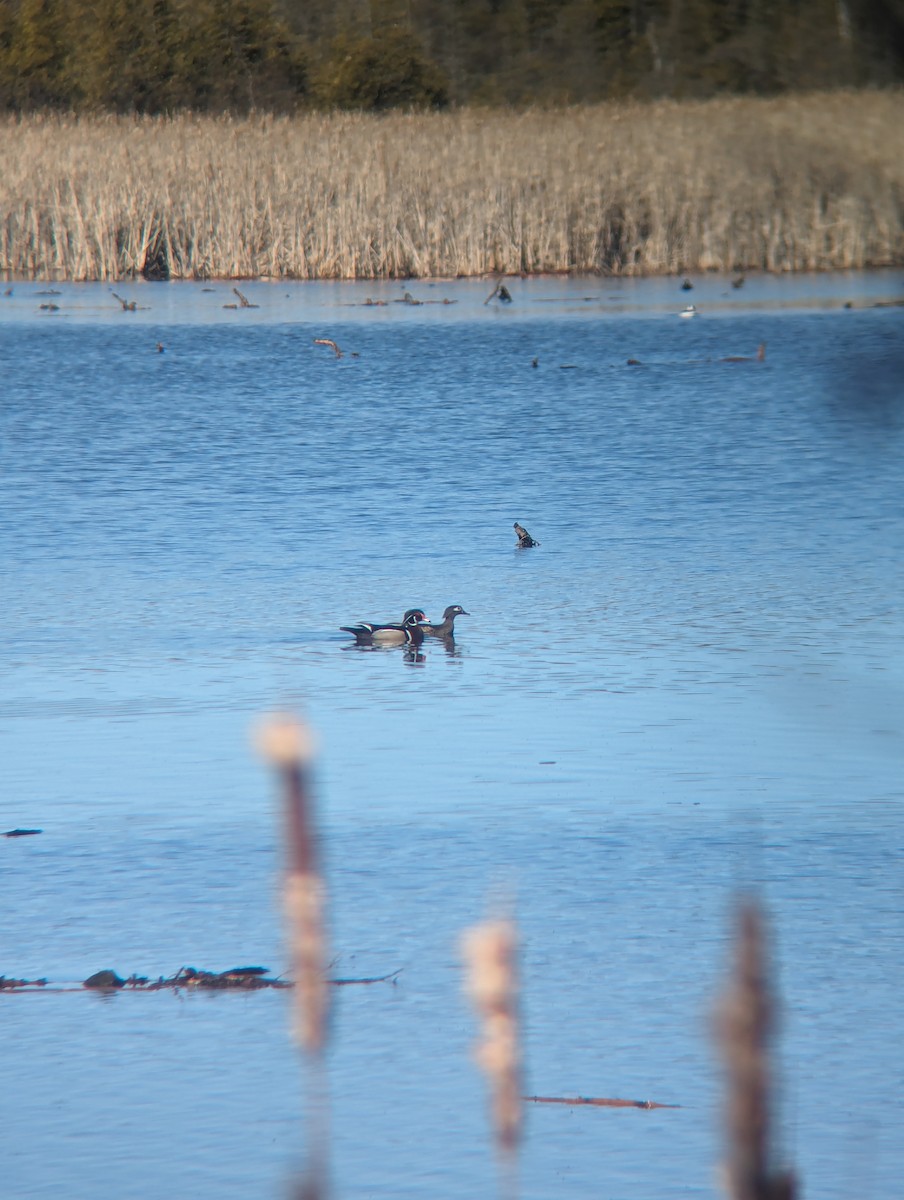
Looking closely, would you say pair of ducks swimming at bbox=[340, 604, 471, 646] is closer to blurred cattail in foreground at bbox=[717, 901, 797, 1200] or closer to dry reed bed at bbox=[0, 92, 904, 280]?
blurred cattail in foreground at bbox=[717, 901, 797, 1200]

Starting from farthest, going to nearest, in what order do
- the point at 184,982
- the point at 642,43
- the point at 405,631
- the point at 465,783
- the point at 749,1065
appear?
the point at 405,631 < the point at 465,783 < the point at 184,982 < the point at 642,43 < the point at 749,1065

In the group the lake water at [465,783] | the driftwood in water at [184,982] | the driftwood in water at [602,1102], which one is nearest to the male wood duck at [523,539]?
the lake water at [465,783]

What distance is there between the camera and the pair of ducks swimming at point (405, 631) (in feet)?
23.0

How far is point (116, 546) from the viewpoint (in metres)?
9.47

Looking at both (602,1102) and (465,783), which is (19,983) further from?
(465,783)

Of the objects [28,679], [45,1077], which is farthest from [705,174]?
[28,679]

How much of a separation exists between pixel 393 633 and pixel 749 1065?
650 centimetres

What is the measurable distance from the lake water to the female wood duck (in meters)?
0.05

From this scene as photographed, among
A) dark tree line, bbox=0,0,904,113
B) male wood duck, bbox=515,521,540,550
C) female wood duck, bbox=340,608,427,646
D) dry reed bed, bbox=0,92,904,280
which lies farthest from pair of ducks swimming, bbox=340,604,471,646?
dry reed bed, bbox=0,92,904,280

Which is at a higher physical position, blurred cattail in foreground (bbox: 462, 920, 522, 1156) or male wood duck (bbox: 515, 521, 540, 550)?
blurred cattail in foreground (bbox: 462, 920, 522, 1156)

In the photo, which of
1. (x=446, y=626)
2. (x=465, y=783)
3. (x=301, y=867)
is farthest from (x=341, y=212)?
(x=301, y=867)

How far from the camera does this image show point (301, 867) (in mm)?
585

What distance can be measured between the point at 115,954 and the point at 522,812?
1305mm

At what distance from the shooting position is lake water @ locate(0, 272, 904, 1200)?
10.2 feet
